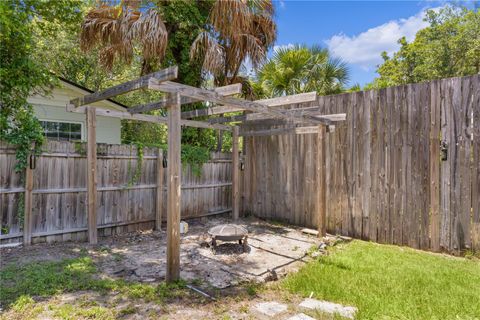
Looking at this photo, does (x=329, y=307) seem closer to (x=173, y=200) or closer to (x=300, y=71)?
(x=173, y=200)

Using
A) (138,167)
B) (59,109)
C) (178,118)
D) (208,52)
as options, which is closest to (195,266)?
(178,118)

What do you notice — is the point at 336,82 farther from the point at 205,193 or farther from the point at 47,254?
the point at 47,254

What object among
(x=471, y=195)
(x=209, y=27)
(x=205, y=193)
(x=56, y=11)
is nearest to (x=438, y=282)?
(x=471, y=195)

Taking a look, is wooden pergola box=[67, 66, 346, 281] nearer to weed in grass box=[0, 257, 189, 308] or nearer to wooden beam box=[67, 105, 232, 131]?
wooden beam box=[67, 105, 232, 131]

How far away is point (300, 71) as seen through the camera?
28.0 feet

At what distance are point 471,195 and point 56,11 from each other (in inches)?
297

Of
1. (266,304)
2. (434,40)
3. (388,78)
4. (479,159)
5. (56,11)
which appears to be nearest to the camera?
(266,304)

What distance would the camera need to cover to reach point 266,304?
2.94 meters

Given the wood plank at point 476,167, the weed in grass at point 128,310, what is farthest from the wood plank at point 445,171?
the weed in grass at point 128,310

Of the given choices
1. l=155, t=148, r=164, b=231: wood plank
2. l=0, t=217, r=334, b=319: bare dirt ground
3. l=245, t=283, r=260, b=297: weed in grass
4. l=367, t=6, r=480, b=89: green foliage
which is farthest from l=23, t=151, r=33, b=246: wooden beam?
l=367, t=6, r=480, b=89: green foliage

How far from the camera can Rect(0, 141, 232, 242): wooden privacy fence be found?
4324 mm

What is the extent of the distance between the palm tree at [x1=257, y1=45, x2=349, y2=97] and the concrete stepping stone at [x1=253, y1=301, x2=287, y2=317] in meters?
6.69

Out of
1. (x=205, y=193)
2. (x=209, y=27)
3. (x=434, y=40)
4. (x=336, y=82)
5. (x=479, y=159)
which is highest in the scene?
(x=434, y=40)

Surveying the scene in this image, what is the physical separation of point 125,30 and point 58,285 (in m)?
4.63
